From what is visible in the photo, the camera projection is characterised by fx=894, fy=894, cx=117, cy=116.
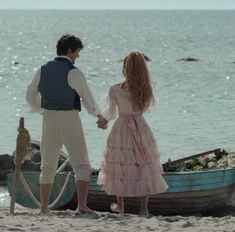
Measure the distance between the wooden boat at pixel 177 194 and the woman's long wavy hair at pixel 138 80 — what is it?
187 cm

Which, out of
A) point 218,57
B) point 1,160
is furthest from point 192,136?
point 218,57

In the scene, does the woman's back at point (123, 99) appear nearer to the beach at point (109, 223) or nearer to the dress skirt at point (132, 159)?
the dress skirt at point (132, 159)

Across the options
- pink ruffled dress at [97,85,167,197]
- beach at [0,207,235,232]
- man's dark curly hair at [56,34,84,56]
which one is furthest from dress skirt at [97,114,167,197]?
man's dark curly hair at [56,34,84,56]

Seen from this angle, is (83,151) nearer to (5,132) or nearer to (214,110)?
(5,132)

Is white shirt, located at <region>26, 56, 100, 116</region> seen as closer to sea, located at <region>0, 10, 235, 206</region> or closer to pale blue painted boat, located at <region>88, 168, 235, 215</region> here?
sea, located at <region>0, 10, 235, 206</region>

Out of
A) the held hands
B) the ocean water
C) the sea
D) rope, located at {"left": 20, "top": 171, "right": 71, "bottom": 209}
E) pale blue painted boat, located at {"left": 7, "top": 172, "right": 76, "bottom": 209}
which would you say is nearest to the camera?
the held hands

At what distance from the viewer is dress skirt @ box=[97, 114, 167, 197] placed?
8836 mm

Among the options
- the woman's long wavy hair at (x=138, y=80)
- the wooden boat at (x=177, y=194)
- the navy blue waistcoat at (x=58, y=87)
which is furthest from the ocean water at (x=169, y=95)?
the wooden boat at (x=177, y=194)

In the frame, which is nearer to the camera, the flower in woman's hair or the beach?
the beach

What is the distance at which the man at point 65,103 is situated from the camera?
8.48 m

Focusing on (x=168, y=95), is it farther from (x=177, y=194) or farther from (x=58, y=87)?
(x=58, y=87)

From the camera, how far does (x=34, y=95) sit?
28.5ft

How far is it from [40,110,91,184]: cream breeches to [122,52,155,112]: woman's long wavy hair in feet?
2.04

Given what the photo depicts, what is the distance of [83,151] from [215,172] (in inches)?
112
